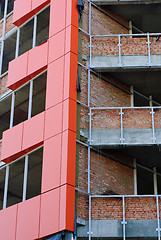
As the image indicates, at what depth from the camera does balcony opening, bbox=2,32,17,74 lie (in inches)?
1035

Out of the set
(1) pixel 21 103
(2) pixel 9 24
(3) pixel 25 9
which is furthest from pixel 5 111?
(3) pixel 25 9

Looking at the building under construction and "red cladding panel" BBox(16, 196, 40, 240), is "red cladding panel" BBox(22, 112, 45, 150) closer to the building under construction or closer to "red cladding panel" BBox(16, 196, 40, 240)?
the building under construction

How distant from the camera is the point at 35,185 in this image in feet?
88.4

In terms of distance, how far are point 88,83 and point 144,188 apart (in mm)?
5257

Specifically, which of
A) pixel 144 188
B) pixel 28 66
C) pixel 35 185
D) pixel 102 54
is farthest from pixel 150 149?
pixel 35 185

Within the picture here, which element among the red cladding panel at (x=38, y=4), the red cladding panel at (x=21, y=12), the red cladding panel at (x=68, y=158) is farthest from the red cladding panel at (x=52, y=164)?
the red cladding panel at (x=21, y=12)

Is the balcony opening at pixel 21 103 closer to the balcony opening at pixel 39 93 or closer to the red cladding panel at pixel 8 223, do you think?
the balcony opening at pixel 39 93

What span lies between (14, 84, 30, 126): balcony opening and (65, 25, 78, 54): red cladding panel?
2891mm

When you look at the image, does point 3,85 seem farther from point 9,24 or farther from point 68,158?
point 68,158

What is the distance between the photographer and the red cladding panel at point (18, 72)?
23.1m

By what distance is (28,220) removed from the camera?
1944cm

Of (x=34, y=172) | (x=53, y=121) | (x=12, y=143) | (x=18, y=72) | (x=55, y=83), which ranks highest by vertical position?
(x=18, y=72)

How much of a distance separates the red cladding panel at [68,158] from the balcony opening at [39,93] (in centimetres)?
393

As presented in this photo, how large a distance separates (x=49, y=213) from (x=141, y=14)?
1083cm
